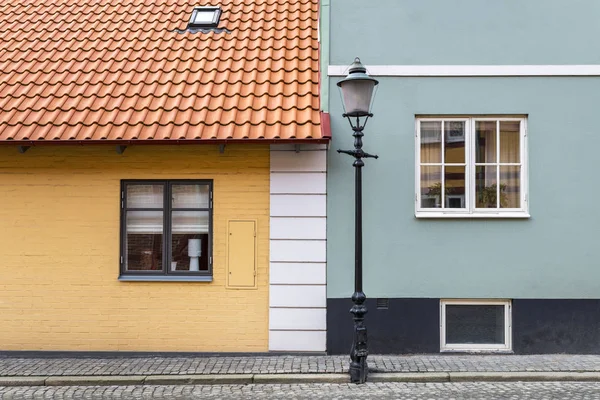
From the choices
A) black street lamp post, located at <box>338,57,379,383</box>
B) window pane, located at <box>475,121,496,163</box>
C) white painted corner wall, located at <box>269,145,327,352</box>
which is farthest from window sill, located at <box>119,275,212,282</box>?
window pane, located at <box>475,121,496,163</box>

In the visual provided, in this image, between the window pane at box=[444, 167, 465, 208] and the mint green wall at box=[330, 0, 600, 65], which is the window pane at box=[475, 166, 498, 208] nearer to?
the window pane at box=[444, 167, 465, 208]

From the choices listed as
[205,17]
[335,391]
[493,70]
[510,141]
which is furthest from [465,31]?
[335,391]

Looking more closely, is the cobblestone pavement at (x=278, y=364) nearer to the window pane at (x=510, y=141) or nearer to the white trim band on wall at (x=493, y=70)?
the window pane at (x=510, y=141)

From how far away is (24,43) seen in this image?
10.6 meters

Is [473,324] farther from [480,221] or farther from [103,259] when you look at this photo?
[103,259]

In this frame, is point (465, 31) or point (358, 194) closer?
point (358, 194)

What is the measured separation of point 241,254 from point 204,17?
4453 millimetres

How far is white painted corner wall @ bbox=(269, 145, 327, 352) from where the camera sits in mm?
8797

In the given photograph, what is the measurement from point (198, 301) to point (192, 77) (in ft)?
10.9

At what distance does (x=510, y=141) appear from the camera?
29.5 ft

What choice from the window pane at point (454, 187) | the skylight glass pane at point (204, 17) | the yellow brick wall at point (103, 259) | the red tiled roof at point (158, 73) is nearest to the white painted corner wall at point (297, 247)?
the yellow brick wall at point (103, 259)

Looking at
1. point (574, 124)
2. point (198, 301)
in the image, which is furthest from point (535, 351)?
point (198, 301)

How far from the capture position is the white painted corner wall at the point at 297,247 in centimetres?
880

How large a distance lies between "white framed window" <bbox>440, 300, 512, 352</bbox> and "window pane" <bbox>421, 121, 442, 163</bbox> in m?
2.04
